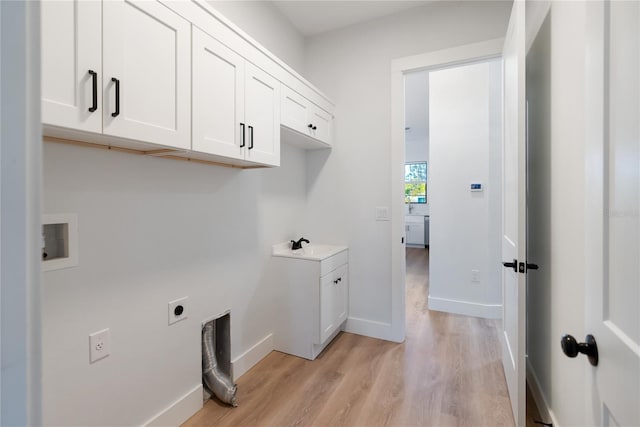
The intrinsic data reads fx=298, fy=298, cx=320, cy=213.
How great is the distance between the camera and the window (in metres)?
8.15

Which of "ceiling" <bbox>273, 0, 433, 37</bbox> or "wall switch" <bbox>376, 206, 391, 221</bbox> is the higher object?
"ceiling" <bbox>273, 0, 433, 37</bbox>

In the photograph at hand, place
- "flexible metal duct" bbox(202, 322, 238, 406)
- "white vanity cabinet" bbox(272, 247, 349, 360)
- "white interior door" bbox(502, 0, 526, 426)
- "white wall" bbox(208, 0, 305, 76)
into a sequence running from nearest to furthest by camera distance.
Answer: "white interior door" bbox(502, 0, 526, 426) → "flexible metal duct" bbox(202, 322, 238, 406) → "white wall" bbox(208, 0, 305, 76) → "white vanity cabinet" bbox(272, 247, 349, 360)

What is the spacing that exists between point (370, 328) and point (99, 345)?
2035 mm

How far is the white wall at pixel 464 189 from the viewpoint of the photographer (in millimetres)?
3043

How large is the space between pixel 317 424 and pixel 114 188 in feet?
5.19

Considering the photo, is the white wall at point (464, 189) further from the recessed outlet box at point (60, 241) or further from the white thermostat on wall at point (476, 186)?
the recessed outlet box at point (60, 241)

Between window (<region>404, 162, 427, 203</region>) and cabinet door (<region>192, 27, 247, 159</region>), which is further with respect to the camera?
window (<region>404, 162, 427, 203</region>)

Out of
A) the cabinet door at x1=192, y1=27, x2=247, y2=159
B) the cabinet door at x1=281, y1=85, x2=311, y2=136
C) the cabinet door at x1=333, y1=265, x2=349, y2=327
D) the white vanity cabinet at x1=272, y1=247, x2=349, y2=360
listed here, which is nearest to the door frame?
the cabinet door at x1=333, y1=265, x2=349, y2=327

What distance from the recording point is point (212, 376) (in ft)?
5.99

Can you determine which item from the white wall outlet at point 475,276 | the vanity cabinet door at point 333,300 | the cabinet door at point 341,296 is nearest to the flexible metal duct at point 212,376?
the vanity cabinet door at point 333,300

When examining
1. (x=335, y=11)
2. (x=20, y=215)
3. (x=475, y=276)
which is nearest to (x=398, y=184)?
(x=475, y=276)

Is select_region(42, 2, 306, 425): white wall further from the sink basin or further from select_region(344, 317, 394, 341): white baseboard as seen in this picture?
select_region(344, 317, 394, 341): white baseboard

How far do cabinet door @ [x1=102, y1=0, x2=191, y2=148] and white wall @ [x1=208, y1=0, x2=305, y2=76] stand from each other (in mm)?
810

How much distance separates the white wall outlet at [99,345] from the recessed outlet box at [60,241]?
0.33 m
